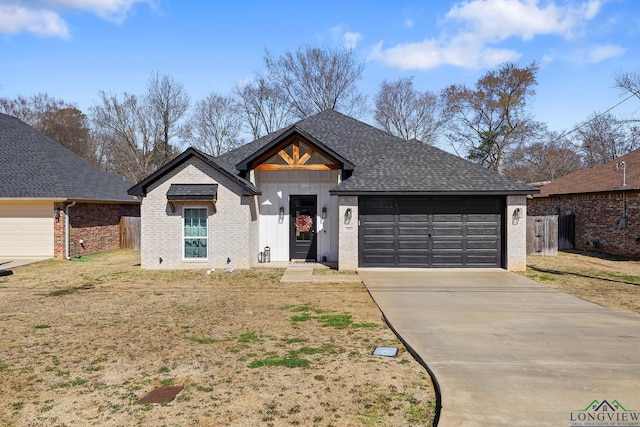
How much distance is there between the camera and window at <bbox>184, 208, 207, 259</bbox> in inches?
591

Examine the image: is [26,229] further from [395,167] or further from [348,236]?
[395,167]

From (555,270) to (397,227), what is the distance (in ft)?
18.1

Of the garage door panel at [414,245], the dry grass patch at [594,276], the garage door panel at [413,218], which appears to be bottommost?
the dry grass patch at [594,276]

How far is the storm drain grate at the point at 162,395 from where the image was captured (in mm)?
4785

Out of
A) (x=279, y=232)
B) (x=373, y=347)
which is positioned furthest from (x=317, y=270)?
(x=373, y=347)

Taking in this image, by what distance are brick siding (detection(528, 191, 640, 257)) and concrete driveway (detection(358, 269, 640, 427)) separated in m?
10.4

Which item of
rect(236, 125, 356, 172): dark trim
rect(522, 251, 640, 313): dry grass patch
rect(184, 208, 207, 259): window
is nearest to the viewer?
rect(522, 251, 640, 313): dry grass patch

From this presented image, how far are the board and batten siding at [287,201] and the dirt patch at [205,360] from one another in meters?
5.23

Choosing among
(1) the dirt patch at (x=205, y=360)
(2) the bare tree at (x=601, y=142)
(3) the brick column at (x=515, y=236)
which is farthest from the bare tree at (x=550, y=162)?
(1) the dirt patch at (x=205, y=360)

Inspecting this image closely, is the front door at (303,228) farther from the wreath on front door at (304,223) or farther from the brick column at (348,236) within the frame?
the brick column at (348,236)

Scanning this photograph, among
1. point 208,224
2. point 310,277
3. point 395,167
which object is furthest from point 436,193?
point 208,224

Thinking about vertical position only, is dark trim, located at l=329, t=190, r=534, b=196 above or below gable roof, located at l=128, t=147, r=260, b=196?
below

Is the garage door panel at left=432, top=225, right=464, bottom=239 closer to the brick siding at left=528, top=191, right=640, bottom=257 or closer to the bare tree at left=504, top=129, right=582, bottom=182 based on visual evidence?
the brick siding at left=528, top=191, right=640, bottom=257

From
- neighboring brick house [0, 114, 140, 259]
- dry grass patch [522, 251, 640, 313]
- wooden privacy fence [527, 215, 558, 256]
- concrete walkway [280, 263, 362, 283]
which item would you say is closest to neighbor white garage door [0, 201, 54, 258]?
neighboring brick house [0, 114, 140, 259]
